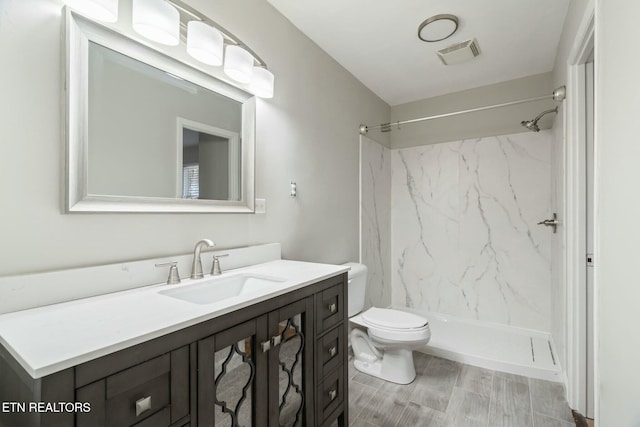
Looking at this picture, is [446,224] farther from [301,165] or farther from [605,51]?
[605,51]

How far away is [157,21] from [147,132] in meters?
0.41

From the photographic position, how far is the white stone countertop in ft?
2.01

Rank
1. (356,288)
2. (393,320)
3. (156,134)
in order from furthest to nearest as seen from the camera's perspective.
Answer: (356,288) < (393,320) < (156,134)

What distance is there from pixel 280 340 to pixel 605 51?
1517mm

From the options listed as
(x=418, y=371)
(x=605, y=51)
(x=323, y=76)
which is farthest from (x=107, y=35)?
(x=418, y=371)

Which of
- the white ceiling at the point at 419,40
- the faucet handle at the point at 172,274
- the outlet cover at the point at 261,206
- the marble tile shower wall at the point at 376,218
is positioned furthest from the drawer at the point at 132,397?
the marble tile shower wall at the point at 376,218

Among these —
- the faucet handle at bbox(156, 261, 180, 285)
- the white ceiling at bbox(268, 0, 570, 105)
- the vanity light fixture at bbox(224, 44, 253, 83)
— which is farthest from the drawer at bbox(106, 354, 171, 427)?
the white ceiling at bbox(268, 0, 570, 105)

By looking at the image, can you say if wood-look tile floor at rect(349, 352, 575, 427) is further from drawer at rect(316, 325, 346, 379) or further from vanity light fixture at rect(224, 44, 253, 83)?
vanity light fixture at rect(224, 44, 253, 83)

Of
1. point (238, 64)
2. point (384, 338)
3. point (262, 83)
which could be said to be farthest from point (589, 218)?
point (238, 64)

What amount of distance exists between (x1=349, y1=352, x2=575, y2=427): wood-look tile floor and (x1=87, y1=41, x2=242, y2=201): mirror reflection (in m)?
1.47

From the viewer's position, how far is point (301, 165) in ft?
6.73

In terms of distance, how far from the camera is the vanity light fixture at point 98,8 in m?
1.01

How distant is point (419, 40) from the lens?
214 centimetres

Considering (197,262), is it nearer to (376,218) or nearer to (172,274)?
(172,274)
